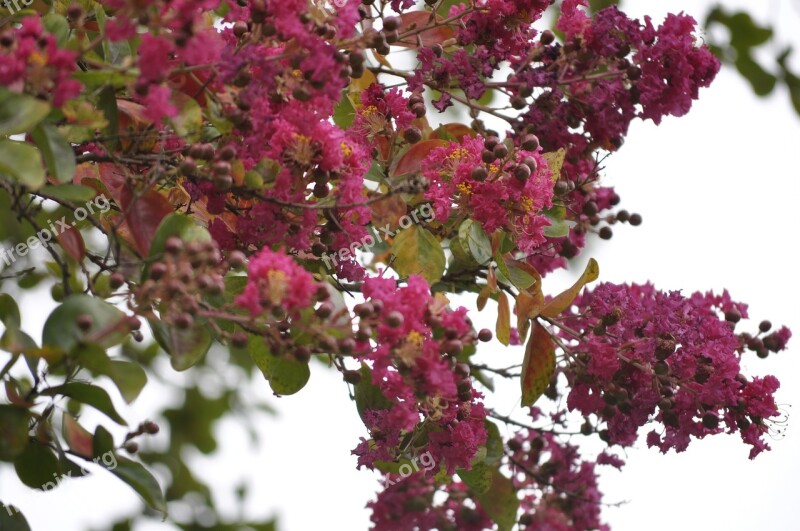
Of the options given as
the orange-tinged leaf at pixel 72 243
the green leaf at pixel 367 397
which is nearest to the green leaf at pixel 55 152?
the orange-tinged leaf at pixel 72 243

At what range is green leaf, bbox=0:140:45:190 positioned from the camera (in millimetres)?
1073

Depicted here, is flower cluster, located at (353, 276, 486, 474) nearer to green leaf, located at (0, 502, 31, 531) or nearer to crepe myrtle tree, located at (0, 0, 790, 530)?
crepe myrtle tree, located at (0, 0, 790, 530)

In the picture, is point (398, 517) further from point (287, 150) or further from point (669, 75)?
point (669, 75)

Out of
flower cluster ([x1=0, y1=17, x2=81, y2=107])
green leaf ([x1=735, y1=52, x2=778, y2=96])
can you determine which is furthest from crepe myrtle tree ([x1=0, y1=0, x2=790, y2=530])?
green leaf ([x1=735, y1=52, x2=778, y2=96])

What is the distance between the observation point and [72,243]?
140cm

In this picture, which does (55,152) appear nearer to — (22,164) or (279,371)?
(22,164)

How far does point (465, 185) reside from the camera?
5.24ft

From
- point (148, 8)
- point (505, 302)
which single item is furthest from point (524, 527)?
point (148, 8)

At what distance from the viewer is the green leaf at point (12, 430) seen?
49.7 inches

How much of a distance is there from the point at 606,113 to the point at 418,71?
0.34 m

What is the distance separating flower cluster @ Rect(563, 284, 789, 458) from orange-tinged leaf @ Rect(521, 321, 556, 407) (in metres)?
0.06

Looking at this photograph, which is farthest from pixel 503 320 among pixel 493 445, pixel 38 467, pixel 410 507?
pixel 38 467

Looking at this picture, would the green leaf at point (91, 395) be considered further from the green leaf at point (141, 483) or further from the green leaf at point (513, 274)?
the green leaf at point (513, 274)

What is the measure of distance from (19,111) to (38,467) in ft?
2.05
